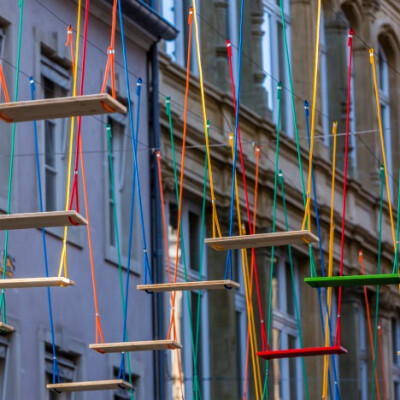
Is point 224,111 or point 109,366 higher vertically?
point 224,111

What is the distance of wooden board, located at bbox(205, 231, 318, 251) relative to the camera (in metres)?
17.7

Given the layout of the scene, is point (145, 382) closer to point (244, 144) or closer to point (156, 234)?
point (156, 234)

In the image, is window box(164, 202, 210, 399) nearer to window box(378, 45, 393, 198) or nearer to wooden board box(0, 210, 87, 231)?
window box(378, 45, 393, 198)

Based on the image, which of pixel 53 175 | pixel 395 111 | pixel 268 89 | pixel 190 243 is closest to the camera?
pixel 53 175

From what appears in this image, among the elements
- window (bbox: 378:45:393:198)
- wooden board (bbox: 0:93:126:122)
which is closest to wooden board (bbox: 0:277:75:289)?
wooden board (bbox: 0:93:126:122)

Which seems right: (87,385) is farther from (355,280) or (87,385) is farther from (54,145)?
(54,145)

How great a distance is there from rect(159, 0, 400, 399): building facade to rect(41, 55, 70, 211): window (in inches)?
104

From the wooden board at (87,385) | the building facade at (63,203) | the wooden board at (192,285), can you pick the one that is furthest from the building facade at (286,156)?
the wooden board at (192,285)

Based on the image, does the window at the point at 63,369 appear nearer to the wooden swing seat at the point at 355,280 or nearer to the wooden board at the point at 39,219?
the wooden swing seat at the point at 355,280

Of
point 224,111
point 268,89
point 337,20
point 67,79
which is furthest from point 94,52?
point 337,20

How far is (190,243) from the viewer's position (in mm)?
32156

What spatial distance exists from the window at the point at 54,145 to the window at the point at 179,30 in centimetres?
482

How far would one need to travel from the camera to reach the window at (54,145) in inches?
1058

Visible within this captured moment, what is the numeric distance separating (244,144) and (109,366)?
717cm
